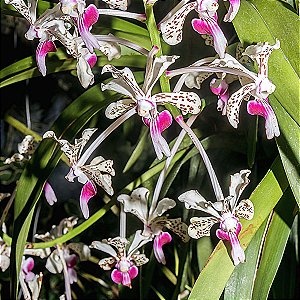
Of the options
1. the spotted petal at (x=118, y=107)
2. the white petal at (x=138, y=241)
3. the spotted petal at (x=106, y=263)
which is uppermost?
the spotted petal at (x=118, y=107)

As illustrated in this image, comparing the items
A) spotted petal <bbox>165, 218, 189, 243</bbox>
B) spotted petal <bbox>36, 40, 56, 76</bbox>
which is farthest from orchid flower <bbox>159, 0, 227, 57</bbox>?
spotted petal <bbox>165, 218, 189, 243</bbox>

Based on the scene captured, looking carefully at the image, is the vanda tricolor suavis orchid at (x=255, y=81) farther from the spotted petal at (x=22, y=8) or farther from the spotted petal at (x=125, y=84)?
the spotted petal at (x=22, y=8)

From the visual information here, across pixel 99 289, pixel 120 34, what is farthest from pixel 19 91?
pixel 120 34

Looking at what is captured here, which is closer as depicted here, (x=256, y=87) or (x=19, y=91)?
(x=256, y=87)

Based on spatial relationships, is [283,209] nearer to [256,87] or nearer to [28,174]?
[256,87]

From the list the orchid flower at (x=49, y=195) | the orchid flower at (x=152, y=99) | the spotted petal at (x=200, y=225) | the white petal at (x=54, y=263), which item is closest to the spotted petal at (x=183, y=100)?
the orchid flower at (x=152, y=99)

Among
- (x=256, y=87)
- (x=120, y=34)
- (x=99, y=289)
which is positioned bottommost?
(x=99, y=289)

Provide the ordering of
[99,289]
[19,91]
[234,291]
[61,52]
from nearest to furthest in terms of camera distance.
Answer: [234,291], [61,52], [99,289], [19,91]
